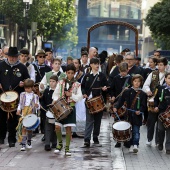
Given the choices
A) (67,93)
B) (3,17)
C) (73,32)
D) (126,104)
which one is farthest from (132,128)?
(73,32)

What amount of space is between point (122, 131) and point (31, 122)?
5.87ft

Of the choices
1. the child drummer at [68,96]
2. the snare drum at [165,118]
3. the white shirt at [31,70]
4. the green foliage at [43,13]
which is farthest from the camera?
the green foliage at [43,13]

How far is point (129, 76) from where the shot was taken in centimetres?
1514

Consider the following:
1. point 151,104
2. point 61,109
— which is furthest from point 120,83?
point 61,109

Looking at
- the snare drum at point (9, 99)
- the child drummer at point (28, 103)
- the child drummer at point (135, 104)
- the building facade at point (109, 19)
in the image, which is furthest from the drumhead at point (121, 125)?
the building facade at point (109, 19)

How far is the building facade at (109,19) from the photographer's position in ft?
242

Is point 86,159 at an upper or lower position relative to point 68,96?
lower

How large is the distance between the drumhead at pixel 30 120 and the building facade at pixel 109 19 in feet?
151

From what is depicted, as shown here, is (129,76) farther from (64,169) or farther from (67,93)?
(64,169)

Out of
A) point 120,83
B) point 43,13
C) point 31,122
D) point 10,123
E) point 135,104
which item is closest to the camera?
point 31,122

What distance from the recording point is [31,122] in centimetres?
1396

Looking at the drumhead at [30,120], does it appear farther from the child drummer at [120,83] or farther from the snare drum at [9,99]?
the child drummer at [120,83]

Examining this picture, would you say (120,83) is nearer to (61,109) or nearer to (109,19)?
(61,109)

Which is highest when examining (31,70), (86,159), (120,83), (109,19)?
(109,19)
